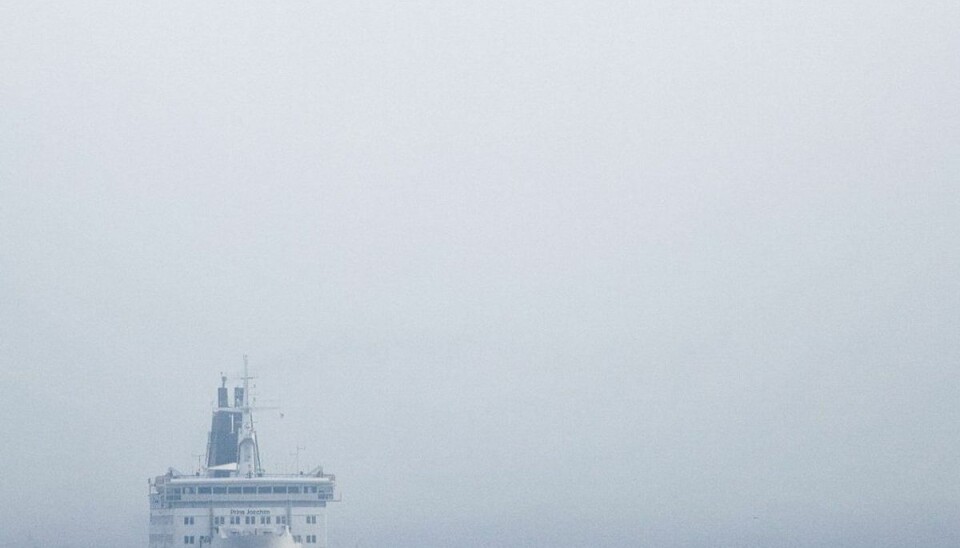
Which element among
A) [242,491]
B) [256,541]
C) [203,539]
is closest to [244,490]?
[242,491]

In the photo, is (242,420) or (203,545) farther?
(242,420)

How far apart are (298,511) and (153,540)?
5.32 m

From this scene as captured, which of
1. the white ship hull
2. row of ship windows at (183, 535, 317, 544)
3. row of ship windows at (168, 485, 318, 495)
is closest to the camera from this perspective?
the white ship hull

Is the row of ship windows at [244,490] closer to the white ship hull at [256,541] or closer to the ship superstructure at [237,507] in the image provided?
the ship superstructure at [237,507]

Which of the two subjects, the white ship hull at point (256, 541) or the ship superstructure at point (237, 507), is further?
the ship superstructure at point (237, 507)

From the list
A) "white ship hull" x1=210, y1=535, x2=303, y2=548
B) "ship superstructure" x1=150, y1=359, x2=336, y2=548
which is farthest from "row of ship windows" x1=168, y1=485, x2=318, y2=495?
"white ship hull" x1=210, y1=535, x2=303, y2=548

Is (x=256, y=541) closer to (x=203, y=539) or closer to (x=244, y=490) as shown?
(x=203, y=539)

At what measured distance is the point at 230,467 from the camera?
70375 mm

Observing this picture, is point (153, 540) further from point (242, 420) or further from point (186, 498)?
point (242, 420)

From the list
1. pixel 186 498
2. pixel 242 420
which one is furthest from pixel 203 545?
pixel 242 420

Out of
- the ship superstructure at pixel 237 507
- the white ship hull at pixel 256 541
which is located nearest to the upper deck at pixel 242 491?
the ship superstructure at pixel 237 507

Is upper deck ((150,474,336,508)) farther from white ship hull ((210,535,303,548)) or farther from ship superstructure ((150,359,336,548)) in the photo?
white ship hull ((210,535,303,548))

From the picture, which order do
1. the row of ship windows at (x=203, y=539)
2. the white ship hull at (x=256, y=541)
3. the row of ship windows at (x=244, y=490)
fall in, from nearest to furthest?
the white ship hull at (x=256, y=541) → the row of ship windows at (x=203, y=539) → the row of ship windows at (x=244, y=490)

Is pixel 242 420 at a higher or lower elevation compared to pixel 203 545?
higher
